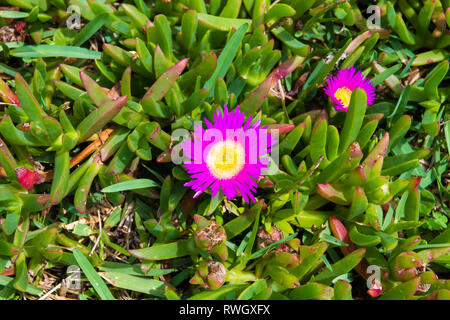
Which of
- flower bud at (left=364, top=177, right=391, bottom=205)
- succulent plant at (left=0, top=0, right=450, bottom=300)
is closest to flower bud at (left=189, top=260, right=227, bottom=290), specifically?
succulent plant at (left=0, top=0, right=450, bottom=300)

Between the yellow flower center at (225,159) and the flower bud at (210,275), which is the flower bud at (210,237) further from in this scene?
the yellow flower center at (225,159)

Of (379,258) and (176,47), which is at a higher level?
(176,47)

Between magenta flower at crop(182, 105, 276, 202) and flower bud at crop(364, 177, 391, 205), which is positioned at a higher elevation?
magenta flower at crop(182, 105, 276, 202)

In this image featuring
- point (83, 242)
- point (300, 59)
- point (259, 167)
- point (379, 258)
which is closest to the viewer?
point (259, 167)

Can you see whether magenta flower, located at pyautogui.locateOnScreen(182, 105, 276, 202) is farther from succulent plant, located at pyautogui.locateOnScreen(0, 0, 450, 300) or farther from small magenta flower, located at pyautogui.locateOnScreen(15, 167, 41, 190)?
small magenta flower, located at pyautogui.locateOnScreen(15, 167, 41, 190)

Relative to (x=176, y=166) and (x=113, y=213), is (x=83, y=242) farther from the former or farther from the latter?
(x=176, y=166)

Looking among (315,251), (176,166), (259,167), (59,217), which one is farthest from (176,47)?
(315,251)
